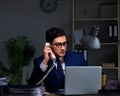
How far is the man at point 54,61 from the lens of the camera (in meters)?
2.93

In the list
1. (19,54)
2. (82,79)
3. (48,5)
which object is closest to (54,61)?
(82,79)

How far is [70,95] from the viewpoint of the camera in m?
2.49

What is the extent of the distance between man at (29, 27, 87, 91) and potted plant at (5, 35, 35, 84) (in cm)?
191

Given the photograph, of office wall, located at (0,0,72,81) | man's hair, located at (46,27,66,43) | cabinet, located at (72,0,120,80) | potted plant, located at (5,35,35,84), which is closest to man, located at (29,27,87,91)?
man's hair, located at (46,27,66,43)

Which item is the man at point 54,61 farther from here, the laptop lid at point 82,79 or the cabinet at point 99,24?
the cabinet at point 99,24

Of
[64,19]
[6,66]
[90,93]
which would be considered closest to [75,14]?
[64,19]

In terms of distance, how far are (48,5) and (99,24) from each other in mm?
883

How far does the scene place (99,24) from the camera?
516 cm

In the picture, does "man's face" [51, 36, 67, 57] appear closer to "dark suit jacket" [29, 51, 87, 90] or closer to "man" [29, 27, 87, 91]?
"man" [29, 27, 87, 91]

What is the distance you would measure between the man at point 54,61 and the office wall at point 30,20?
2034 mm

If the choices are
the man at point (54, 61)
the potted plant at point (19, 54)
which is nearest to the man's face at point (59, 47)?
the man at point (54, 61)

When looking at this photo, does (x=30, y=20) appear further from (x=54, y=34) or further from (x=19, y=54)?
(x=54, y=34)

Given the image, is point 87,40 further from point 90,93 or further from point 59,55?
point 90,93

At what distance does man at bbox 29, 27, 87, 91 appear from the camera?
2932mm
